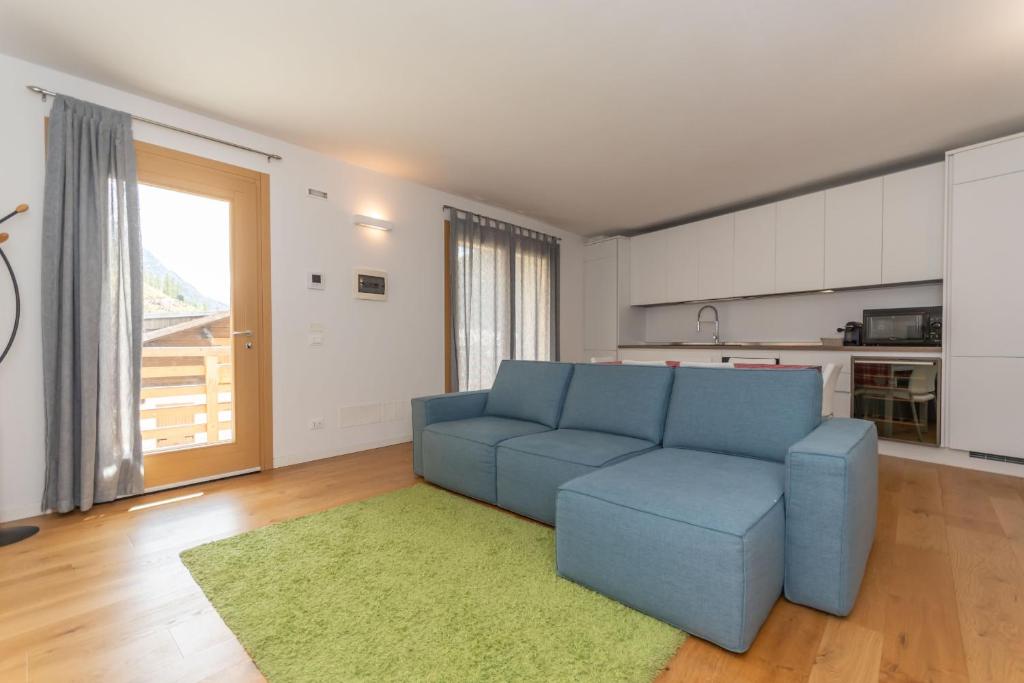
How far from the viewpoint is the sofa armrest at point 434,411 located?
3.00 metres

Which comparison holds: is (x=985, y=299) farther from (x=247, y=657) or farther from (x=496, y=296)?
(x=247, y=657)

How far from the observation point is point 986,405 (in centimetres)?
326

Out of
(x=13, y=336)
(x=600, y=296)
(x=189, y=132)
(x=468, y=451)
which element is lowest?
(x=468, y=451)

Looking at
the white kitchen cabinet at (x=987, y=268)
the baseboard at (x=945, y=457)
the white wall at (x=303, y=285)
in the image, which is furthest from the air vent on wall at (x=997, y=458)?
the white wall at (x=303, y=285)

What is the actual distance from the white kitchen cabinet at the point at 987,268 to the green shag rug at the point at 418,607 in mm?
3648

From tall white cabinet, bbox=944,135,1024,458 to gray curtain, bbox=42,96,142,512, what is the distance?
5790 mm

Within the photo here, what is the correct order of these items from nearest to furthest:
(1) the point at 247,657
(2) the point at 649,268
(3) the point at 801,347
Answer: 1. (1) the point at 247,657
2. (3) the point at 801,347
3. (2) the point at 649,268

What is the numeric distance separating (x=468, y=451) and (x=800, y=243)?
4.00 m

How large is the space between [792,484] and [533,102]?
262 centimetres

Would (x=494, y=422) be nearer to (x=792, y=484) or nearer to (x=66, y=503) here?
(x=792, y=484)

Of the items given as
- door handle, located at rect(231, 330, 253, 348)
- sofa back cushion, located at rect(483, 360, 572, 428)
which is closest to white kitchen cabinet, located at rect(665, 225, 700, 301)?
sofa back cushion, located at rect(483, 360, 572, 428)

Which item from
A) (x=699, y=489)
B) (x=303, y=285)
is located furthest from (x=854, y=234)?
(x=303, y=285)

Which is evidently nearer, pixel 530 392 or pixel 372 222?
pixel 530 392

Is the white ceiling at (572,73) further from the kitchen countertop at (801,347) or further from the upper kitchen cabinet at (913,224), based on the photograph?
the kitchen countertop at (801,347)
